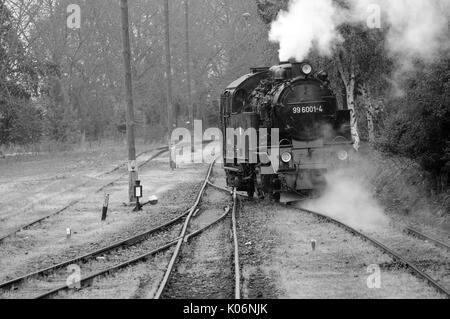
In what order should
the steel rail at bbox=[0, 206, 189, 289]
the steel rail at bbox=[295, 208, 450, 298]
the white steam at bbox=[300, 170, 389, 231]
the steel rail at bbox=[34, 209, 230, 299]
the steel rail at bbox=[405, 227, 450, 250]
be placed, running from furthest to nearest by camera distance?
1. the white steam at bbox=[300, 170, 389, 231]
2. the steel rail at bbox=[405, 227, 450, 250]
3. the steel rail at bbox=[0, 206, 189, 289]
4. the steel rail at bbox=[34, 209, 230, 299]
5. the steel rail at bbox=[295, 208, 450, 298]

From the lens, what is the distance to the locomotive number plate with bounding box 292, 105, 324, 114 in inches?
626

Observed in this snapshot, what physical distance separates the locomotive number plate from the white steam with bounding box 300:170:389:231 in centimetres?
151

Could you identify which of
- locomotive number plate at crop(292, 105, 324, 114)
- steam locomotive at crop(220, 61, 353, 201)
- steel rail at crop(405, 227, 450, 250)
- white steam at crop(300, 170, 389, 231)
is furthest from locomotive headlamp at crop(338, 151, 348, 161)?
steel rail at crop(405, 227, 450, 250)

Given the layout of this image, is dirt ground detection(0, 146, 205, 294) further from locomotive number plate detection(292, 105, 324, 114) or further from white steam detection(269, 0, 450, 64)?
white steam detection(269, 0, 450, 64)

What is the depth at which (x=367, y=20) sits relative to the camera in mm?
17859

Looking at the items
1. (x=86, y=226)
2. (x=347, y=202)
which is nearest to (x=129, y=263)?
(x=86, y=226)

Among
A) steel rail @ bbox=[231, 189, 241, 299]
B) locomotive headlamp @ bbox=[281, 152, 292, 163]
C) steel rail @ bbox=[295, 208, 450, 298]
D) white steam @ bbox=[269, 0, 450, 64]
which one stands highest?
white steam @ bbox=[269, 0, 450, 64]

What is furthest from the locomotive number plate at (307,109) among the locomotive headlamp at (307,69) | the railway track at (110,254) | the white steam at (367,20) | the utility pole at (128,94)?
the utility pole at (128,94)

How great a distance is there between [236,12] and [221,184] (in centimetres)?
3624

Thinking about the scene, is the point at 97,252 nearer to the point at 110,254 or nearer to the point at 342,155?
the point at 110,254

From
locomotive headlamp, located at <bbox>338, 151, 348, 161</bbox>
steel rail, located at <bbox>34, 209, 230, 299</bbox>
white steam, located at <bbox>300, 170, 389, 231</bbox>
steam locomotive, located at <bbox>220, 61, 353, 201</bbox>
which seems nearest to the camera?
steel rail, located at <bbox>34, 209, 230, 299</bbox>

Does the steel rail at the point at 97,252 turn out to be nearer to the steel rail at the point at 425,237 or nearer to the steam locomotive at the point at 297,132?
the steam locomotive at the point at 297,132

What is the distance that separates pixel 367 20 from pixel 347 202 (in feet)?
16.0

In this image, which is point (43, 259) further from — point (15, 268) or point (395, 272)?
point (395, 272)
